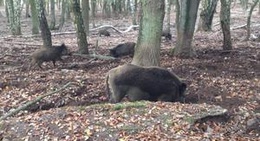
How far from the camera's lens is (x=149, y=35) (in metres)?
12.6

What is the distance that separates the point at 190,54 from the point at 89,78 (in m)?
5.05

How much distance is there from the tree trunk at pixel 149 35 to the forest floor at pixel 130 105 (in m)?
1.13

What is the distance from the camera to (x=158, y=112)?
353 inches

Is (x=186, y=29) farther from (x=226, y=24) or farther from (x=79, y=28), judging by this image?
(x=79, y=28)

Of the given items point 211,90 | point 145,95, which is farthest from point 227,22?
point 145,95

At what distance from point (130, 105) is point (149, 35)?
3.77 meters

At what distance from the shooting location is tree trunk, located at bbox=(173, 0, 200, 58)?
1636cm

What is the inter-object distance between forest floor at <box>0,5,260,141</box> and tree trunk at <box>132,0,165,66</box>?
1.13 m

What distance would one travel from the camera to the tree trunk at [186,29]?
16359 mm

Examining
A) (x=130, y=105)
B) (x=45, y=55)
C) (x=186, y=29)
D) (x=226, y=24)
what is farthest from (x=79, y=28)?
(x=130, y=105)

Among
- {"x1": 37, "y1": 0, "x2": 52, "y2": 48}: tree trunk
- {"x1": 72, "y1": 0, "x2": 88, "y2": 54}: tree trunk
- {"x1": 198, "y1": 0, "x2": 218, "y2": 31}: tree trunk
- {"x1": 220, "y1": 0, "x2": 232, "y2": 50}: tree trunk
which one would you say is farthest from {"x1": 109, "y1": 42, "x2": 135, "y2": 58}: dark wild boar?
{"x1": 198, "y1": 0, "x2": 218, "y2": 31}: tree trunk

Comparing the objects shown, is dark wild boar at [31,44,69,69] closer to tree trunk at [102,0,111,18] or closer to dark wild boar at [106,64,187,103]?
dark wild boar at [106,64,187,103]

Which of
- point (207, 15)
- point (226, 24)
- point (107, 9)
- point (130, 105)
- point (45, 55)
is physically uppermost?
point (226, 24)

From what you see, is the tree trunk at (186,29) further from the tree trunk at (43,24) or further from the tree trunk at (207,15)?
the tree trunk at (207,15)
